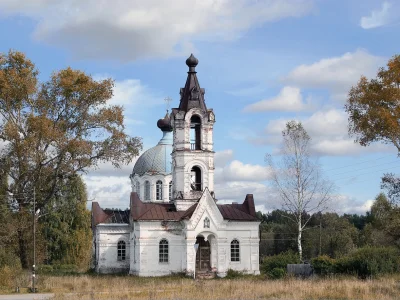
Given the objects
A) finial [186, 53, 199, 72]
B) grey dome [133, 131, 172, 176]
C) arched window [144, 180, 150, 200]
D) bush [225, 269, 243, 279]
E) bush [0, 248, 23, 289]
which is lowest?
bush [225, 269, 243, 279]

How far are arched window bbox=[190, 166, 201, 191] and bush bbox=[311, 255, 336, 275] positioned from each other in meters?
12.1

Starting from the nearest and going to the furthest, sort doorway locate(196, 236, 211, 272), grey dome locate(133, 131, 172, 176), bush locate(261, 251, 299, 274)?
bush locate(261, 251, 299, 274), doorway locate(196, 236, 211, 272), grey dome locate(133, 131, 172, 176)

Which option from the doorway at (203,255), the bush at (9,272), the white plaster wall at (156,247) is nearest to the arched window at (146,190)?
the white plaster wall at (156,247)

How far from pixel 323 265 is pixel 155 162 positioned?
67.5 feet

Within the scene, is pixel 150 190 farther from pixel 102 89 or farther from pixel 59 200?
pixel 102 89

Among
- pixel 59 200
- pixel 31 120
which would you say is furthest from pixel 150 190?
pixel 31 120

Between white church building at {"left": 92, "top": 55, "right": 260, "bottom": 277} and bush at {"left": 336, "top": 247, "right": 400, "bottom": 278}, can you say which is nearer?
bush at {"left": 336, "top": 247, "right": 400, "bottom": 278}

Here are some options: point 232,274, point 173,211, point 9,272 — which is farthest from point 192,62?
point 9,272

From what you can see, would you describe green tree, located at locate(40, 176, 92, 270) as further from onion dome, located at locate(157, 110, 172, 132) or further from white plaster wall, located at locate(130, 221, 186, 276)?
white plaster wall, located at locate(130, 221, 186, 276)

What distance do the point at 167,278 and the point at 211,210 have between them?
501 centimetres

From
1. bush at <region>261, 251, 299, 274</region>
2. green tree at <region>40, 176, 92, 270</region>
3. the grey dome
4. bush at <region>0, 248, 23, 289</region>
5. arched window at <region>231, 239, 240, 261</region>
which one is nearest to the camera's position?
bush at <region>0, 248, 23, 289</region>

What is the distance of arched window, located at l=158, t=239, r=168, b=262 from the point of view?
39.1m

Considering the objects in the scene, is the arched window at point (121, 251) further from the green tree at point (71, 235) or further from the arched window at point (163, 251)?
the green tree at point (71, 235)

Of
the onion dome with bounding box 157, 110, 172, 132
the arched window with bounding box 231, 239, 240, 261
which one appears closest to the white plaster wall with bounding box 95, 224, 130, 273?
the arched window with bounding box 231, 239, 240, 261
